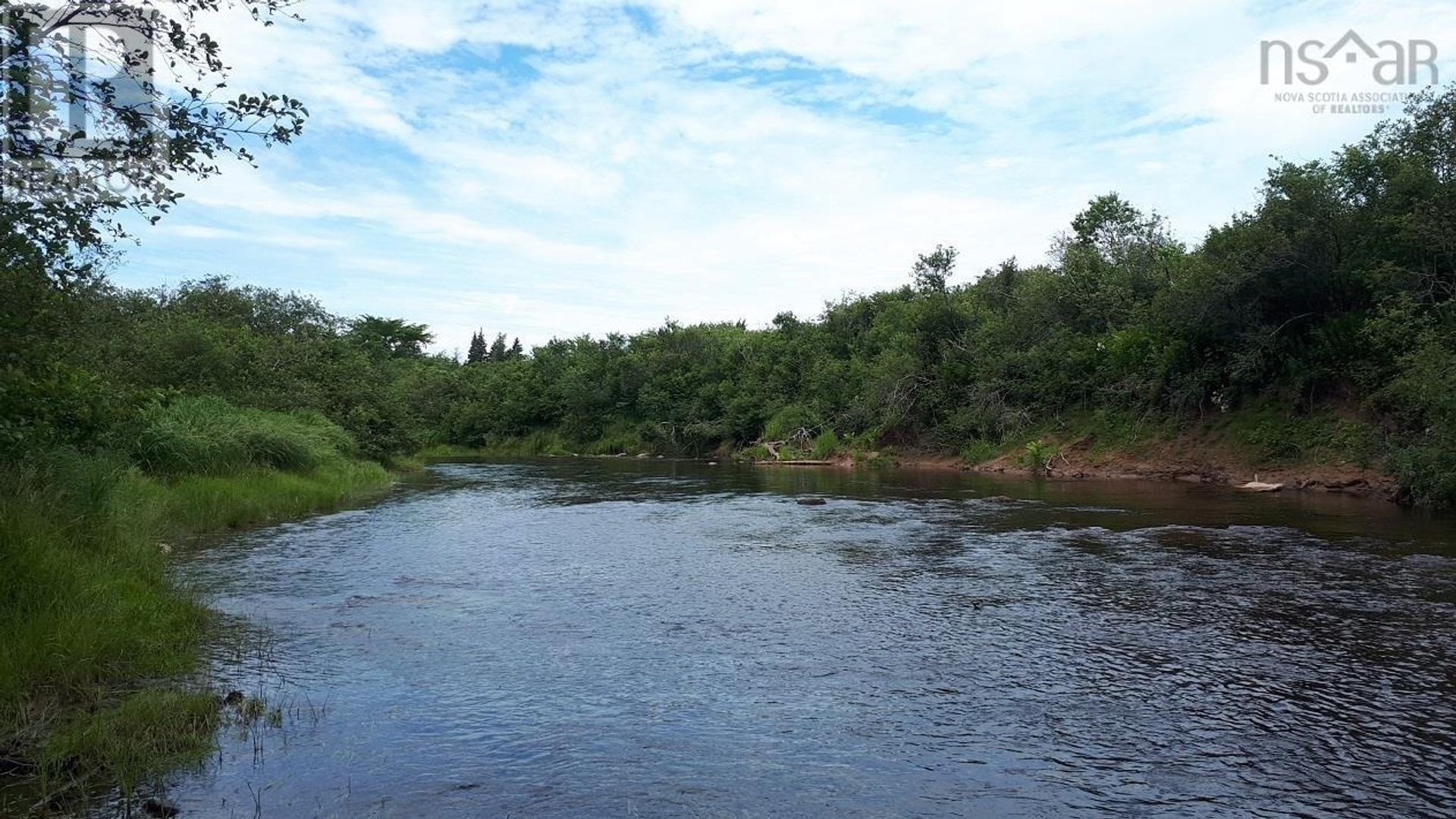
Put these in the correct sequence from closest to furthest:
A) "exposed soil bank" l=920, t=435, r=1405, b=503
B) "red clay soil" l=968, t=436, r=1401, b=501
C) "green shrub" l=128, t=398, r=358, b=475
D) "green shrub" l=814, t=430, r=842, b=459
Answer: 1. "green shrub" l=128, t=398, r=358, b=475
2. "exposed soil bank" l=920, t=435, r=1405, b=503
3. "red clay soil" l=968, t=436, r=1401, b=501
4. "green shrub" l=814, t=430, r=842, b=459

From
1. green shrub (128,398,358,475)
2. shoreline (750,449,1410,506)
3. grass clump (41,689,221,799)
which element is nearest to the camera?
grass clump (41,689,221,799)

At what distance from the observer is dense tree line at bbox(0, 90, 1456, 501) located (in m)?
21.2

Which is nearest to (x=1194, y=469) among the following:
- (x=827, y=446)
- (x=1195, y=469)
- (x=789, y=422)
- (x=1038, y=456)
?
(x=1195, y=469)

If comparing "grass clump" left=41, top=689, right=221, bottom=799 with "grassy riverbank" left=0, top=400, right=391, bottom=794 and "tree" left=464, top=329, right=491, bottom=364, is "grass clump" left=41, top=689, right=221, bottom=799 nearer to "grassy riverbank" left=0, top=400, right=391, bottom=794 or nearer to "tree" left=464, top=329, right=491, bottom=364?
"grassy riverbank" left=0, top=400, right=391, bottom=794

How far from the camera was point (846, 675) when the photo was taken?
930 cm

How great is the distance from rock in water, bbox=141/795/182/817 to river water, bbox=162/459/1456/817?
110 millimetres

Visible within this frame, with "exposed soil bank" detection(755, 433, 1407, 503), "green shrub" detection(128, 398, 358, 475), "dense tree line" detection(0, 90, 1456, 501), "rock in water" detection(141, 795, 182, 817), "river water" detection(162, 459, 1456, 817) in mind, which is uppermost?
"dense tree line" detection(0, 90, 1456, 501)

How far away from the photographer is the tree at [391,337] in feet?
358

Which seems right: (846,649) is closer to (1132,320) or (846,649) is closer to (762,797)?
(762,797)

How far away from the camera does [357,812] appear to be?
6.06 metres

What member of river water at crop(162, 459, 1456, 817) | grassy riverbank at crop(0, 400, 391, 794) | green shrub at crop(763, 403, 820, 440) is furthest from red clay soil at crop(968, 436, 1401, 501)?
grassy riverbank at crop(0, 400, 391, 794)

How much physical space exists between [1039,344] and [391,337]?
97.7 m

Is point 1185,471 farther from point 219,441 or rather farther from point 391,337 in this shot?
point 391,337

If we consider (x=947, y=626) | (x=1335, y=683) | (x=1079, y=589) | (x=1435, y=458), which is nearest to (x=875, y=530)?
(x=1079, y=589)
